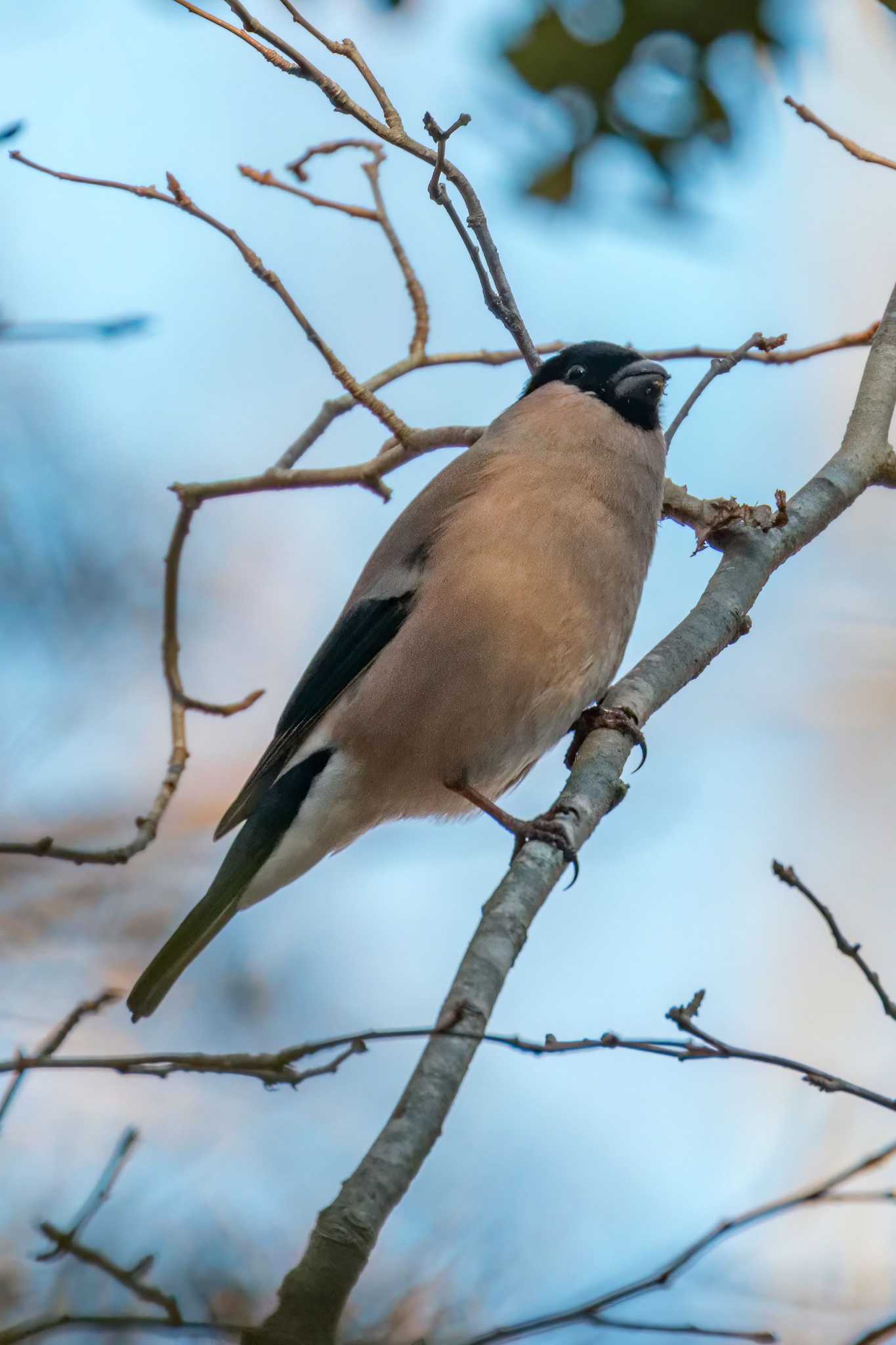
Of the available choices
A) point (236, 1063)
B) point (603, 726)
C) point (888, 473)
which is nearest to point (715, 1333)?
point (236, 1063)

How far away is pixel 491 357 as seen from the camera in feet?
16.4

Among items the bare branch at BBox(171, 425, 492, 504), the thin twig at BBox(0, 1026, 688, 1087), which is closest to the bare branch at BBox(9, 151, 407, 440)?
the bare branch at BBox(171, 425, 492, 504)

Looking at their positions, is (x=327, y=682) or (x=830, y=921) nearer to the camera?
(x=830, y=921)

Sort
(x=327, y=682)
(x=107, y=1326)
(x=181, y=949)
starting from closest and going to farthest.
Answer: (x=107, y=1326), (x=181, y=949), (x=327, y=682)

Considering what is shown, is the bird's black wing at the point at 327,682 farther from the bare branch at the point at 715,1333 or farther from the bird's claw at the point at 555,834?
the bare branch at the point at 715,1333

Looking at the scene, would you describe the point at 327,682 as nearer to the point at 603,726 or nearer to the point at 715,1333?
the point at 603,726

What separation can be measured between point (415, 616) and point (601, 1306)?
114 inches

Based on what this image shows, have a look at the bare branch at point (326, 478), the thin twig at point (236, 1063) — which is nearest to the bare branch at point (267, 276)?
the bare branch at point (326, 478)

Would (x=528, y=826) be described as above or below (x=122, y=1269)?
above

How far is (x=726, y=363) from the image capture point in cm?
445

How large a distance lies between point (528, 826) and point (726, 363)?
173 cm

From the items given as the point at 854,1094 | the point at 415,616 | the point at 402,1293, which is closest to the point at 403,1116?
the point at 402,1293

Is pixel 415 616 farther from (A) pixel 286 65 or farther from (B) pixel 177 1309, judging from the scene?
(B) pixel 177 1309

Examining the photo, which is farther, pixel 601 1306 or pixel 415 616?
pixel 415 616
